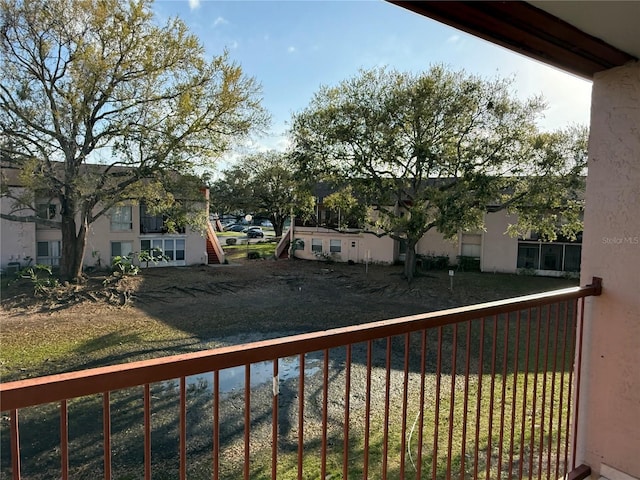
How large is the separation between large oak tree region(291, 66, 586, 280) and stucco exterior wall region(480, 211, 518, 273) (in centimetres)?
301

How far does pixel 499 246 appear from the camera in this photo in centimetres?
1781

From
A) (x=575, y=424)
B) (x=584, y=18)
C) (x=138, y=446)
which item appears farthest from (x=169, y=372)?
(x=138, y=446)

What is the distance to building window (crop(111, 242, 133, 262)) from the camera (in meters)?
17.4

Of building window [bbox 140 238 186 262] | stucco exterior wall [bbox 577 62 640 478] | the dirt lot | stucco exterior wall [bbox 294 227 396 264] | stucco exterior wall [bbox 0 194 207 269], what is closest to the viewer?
stucco exterior wall [bbox 577 62 640 478]

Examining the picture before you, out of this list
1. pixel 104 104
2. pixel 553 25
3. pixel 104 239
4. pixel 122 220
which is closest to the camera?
pixel 553 25

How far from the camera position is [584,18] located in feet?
5.32

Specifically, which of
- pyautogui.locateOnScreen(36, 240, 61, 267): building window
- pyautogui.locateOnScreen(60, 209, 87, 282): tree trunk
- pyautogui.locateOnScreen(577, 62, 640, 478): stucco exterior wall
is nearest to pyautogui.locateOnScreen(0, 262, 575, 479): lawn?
pyautogui.locateOnScreen(577, 62, 640, 478): stucco exterior wall

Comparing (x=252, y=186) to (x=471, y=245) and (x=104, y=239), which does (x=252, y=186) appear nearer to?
(x=104, y=239)

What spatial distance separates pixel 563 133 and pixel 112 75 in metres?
15.2

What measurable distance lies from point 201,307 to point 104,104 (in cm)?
721

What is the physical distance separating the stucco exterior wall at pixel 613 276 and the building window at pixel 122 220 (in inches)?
721

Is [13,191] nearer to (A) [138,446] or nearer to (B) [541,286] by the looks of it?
(A) [138,446]

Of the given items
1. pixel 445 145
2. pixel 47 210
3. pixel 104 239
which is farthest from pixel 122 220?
pixel 445 145

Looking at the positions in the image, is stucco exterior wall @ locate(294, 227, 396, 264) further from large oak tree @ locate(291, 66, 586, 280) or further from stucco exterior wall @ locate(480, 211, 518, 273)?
large oak tree @ locate(291, 66, 586, 280)
